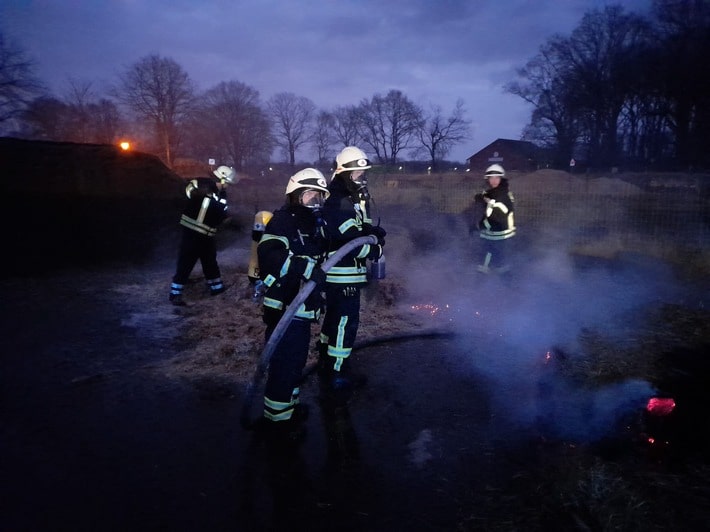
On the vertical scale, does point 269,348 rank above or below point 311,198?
below

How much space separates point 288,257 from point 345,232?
0.86 m

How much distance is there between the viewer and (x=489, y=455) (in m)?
3.53

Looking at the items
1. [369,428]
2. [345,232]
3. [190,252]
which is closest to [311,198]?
[345,232]

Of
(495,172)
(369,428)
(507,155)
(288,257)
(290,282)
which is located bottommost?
(369,428)

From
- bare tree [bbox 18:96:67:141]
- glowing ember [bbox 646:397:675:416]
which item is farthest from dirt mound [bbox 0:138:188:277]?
bare tree [bbox 18:96:67:141]

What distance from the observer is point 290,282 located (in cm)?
384

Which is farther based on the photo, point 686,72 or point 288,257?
point 686,72

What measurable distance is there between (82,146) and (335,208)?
1183 centimetres

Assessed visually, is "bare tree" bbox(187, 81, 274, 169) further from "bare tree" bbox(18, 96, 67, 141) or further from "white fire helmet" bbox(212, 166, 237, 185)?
"white fire helmet" bbox(212, 166, 237, 185)

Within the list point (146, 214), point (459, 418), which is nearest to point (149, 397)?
point (459, 418)

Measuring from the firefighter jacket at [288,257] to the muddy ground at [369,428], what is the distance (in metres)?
1.09

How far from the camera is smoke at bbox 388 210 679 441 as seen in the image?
424cm

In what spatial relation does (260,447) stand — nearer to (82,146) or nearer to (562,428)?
(562,428)

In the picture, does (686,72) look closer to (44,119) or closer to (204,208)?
(204,208)
